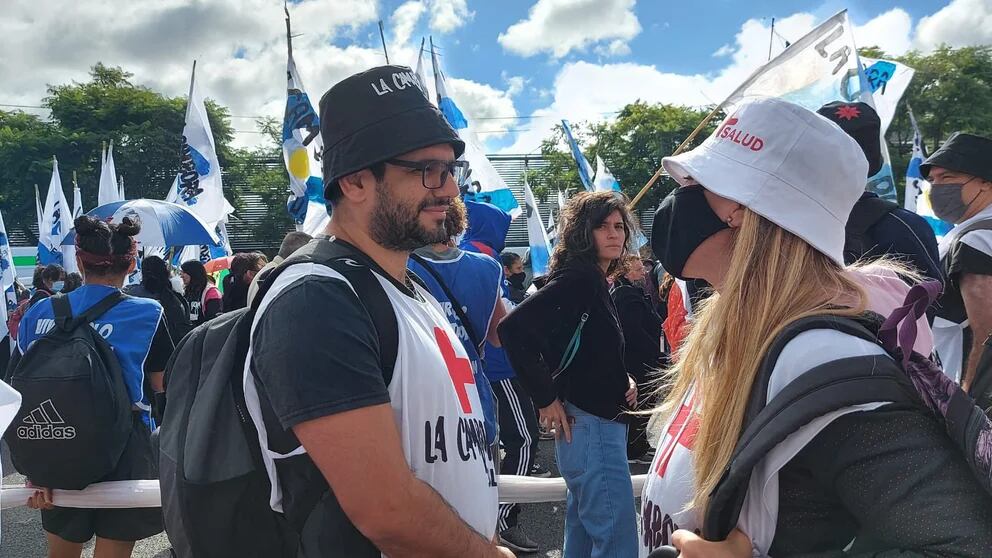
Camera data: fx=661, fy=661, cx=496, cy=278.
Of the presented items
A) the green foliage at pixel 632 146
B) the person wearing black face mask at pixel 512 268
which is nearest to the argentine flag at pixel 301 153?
the person wearing black face mask at pixel 512 268

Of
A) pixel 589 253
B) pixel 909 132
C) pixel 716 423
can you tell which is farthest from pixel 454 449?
pixel 909 132

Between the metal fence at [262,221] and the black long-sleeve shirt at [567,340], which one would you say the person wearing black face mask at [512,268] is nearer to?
the black long-sleeve shirt at [567,340]

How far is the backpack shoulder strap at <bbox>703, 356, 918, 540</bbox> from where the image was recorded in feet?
3.24

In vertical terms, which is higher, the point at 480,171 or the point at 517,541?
the point at 480,171

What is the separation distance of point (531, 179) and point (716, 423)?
37.7m

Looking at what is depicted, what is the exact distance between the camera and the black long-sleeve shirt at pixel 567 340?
10.5 ft

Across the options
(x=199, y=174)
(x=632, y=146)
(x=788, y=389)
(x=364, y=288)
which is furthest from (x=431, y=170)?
(x=632, y=146)

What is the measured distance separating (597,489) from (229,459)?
79.8 inches

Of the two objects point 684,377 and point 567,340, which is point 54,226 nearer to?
point 567,340

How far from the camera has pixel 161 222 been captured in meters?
6.47

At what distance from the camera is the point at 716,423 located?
1240mm

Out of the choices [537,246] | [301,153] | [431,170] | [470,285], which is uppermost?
[301,153]

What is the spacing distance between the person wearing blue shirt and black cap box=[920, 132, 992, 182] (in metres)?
4.09

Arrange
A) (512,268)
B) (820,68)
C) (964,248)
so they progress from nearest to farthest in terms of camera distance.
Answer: (964,248)
(820,68)
(512,268)
